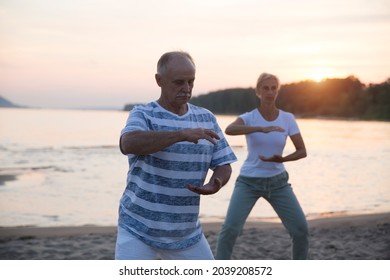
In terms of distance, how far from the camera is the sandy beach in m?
6.75

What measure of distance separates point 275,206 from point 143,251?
2110mm

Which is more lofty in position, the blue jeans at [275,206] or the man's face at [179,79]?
the man's face at [179,79]

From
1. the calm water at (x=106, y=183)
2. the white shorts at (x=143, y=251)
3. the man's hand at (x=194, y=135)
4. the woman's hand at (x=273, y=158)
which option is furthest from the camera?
the calm water at (x=106, y=183)

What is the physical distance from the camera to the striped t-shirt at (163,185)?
2.90 m

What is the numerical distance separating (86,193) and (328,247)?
7.30 m

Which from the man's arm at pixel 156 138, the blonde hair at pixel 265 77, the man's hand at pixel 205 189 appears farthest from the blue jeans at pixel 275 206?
the man's arm at pixel 156 138

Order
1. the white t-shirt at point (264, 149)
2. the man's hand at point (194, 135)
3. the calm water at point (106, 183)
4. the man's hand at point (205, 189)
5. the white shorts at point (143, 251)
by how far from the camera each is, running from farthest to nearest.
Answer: the calm water at point (106, 183) < the white t-shirt at point (264, 149) < the white shorts at point (143, 251) < the man's hand at point (205, 189) < the man's hand at point (194, 135)

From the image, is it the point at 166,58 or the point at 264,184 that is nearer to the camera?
the point at 166,58

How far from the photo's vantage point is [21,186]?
46.3ft

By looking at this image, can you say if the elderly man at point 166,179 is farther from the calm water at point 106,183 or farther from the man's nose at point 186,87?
the calm water at point 106,183

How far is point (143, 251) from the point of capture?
9.70 feet

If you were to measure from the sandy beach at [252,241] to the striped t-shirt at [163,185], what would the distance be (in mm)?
3745
